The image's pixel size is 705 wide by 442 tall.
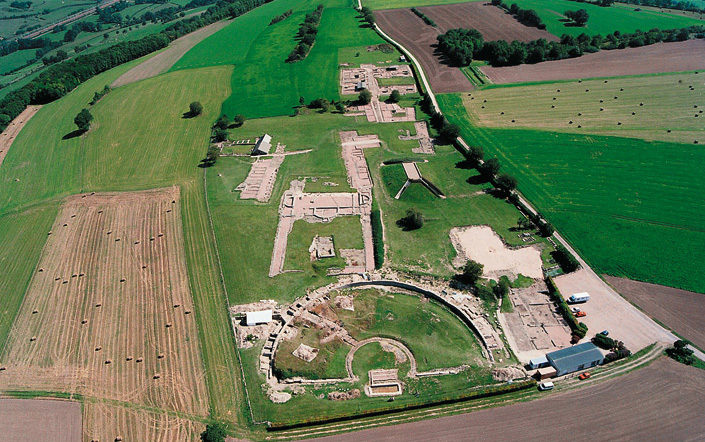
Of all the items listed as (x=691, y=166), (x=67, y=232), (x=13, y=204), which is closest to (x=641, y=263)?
(x=691, y=166)

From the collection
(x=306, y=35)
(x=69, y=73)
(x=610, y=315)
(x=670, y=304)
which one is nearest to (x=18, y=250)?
(x=69, y=73)

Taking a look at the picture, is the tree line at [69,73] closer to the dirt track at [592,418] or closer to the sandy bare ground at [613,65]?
the sandy bare ground at [613,65]

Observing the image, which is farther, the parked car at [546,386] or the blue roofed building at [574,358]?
the blue roofed building at [574,358]

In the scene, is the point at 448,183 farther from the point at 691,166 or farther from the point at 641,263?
the point at 691,166

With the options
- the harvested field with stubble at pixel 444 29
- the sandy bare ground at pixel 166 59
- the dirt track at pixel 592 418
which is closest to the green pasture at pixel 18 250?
the dirt track at pixel 592 418

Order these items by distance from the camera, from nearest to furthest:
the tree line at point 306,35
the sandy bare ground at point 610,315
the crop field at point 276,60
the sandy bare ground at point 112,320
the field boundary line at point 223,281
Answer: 1. the field boundary line at point 223,281
2. the sandy bare ground at point 112,320
3. the sandy bare ground at point 610,315
4. the crop field at point 276,60
5. the tree line at point 306,35

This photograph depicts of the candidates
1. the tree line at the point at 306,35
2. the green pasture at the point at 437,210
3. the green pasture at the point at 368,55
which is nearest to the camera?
the green pasture at the point at 437,210

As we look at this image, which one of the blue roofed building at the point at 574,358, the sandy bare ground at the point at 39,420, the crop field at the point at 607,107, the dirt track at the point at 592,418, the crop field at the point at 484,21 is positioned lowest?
the dirt track at the point at 592,418

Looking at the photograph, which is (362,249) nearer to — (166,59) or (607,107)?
(607,107)

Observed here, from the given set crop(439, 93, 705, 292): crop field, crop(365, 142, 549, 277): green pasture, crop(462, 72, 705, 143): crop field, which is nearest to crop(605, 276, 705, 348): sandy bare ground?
crop(439, 93, 705, 292): crop field
